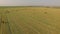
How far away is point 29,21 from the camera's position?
0.86 m

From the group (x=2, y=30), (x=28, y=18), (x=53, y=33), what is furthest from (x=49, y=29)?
(x=2, y=30)

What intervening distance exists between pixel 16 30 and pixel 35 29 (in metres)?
0.15

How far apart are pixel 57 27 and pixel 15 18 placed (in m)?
0.36

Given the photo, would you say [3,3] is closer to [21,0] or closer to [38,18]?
[21,0]

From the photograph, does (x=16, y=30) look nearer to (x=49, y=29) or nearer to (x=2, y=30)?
(x=2, y=30)

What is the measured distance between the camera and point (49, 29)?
86 cm

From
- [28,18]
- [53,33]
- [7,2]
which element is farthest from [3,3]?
[53,33]

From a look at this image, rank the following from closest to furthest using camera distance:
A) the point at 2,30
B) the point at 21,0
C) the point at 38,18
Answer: the point at 2,30
the point at 38,18
the point at 21,0

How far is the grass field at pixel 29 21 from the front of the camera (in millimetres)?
810

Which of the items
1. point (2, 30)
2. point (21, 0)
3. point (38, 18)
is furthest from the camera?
point (21, 0)

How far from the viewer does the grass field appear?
0.81 metres

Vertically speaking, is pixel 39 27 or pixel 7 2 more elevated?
pixel 7 2

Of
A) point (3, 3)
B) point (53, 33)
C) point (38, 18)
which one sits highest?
point (3, 3)

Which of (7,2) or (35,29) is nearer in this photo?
(35,29)
